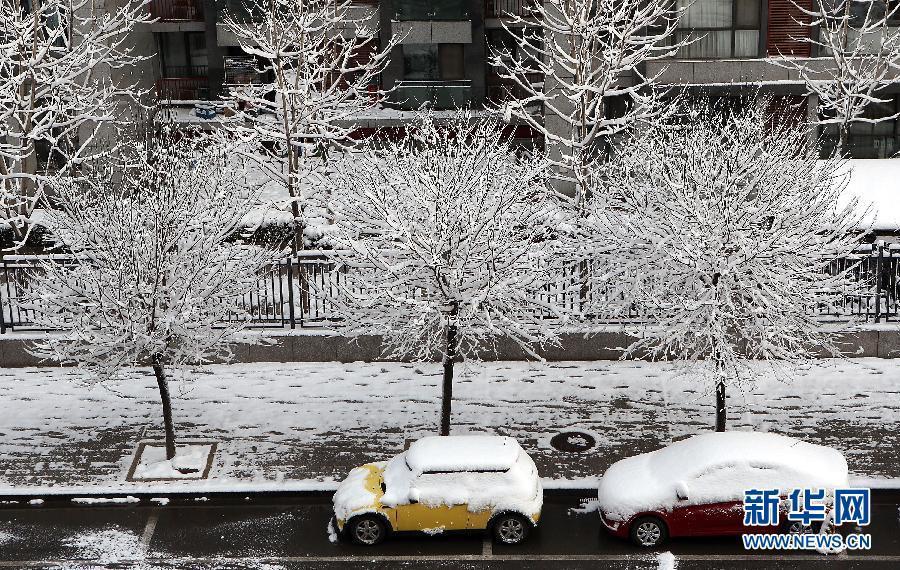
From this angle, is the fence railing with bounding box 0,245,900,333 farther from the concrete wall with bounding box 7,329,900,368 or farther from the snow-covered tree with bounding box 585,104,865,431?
the snow-covered tree with bounding box 585,104,865,431

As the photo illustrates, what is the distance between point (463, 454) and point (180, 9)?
93.3ft

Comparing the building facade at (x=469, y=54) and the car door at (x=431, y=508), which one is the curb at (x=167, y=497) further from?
the building facade at (x=469, y=54)

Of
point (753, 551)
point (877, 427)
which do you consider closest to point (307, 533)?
point (753, 551)

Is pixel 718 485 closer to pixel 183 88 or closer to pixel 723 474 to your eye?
pixel 723 474

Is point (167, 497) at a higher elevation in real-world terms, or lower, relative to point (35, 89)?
lower

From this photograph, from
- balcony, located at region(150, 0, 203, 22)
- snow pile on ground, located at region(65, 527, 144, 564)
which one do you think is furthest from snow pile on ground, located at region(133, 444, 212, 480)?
balcony, located at region(150, 0, 203, 22)

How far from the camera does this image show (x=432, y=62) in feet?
130

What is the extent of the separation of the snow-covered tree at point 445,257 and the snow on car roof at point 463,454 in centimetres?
182

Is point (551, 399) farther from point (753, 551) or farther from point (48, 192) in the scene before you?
point (48, 192)

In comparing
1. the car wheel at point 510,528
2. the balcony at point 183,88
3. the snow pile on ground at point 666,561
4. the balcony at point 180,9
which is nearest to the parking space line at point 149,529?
the car wheel at point 510,528

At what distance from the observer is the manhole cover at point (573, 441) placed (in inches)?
788

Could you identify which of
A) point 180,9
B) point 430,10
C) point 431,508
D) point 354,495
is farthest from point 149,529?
point 180,9

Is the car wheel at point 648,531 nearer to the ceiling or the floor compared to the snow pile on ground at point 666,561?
nearer to the ceiling

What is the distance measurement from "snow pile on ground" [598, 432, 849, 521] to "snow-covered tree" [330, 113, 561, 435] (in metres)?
3.29
